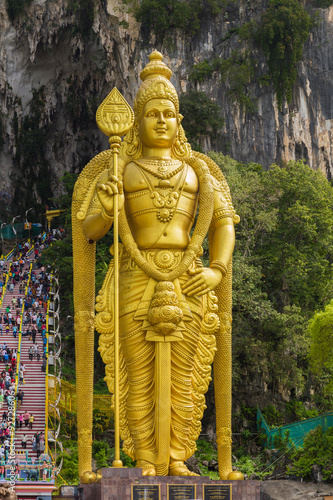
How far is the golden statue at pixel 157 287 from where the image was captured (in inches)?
378

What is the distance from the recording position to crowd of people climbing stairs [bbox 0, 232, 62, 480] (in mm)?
18766

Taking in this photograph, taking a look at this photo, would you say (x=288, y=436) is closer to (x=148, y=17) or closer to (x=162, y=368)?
(x=162, y=368)

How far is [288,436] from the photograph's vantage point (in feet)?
64.1

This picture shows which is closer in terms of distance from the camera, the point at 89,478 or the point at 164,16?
the point at 89,478

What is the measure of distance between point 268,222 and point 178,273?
46.5 feet

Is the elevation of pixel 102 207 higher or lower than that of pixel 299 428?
A: higher

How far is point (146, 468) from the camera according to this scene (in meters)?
9.34

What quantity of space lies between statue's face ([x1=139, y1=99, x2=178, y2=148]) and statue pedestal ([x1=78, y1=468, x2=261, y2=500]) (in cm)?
380

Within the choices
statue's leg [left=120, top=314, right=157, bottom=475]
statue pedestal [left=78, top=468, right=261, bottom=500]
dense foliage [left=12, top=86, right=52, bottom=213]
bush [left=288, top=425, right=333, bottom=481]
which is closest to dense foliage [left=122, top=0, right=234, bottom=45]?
dense foliage [left=12, top=86, right=52, bottom=213]

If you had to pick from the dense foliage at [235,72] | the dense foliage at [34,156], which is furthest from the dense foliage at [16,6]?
the dense foliage at [235,72]

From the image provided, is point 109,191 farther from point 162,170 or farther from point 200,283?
point 200,283

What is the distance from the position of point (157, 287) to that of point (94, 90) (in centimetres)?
3064

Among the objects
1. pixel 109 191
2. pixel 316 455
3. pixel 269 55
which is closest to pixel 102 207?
pixel 109 191

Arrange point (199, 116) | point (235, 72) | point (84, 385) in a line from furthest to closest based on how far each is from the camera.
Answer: point (235, 72)
point (199, 116)
point (84, 385)
